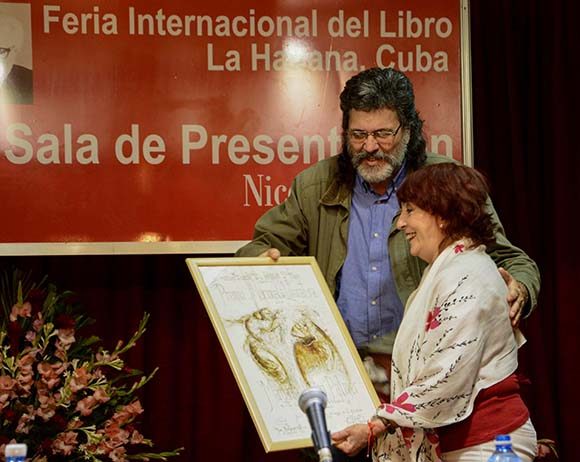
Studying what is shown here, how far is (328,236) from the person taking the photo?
305 cm

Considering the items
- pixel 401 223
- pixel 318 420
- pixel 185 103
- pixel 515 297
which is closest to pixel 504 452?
pixel 318 420

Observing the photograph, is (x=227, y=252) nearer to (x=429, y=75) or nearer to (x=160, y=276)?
(x=160, y=276)

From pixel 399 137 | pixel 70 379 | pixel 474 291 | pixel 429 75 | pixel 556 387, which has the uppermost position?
pixel 429 75

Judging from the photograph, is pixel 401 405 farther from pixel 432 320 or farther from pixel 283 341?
pixel 283 341

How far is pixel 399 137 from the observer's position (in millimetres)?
2998

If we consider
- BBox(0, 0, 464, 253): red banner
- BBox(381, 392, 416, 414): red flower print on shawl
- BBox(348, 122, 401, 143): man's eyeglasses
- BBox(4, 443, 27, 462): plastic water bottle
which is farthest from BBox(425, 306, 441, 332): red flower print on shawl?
BBox(0, 0, 464, 253): red banner

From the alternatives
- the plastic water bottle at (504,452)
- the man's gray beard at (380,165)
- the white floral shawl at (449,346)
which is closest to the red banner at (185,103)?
the man's gray beard at (380,165)

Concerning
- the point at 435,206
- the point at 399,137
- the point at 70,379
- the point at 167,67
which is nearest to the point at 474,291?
the point at 435,206

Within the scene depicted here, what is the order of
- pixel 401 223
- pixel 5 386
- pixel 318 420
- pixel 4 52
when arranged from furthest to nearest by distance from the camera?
pixel 4 52, pixel 5 386, pixel 401 223, pixel 318 420

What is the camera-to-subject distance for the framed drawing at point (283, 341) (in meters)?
2.60

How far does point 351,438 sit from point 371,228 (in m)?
0.70

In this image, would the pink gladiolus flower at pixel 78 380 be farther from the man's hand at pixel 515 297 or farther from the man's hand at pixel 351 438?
the man's hand at pixel 515 297

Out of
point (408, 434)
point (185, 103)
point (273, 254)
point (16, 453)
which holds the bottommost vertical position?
point (408, 434)

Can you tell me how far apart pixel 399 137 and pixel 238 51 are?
1.18 metres
